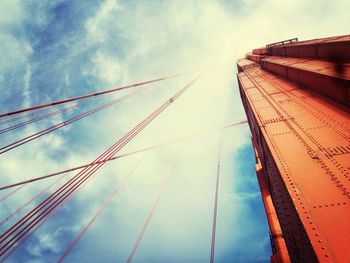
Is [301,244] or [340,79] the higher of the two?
[340,79]

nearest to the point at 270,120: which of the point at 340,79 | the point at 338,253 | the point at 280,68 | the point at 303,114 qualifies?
the point at 303,114

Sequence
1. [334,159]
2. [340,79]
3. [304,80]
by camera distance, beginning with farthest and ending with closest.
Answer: [304,80]
[340,79]
[334,159]

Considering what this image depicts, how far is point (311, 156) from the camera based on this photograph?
15.6 feet

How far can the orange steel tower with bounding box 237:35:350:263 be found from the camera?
312 centimetres

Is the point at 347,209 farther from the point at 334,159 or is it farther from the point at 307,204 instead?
the point at 334,159

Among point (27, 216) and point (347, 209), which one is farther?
point (27, 216)

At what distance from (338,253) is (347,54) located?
7009 mm

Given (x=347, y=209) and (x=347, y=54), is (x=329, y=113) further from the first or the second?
(x=347, y=209)

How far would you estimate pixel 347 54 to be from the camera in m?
7.21

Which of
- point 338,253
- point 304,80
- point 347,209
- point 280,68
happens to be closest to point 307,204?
point 347,209

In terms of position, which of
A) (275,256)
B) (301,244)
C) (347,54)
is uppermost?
(347,54)

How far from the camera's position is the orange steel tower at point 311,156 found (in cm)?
312

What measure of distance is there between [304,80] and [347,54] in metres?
2.05

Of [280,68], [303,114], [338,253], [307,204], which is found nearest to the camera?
[338,253]
